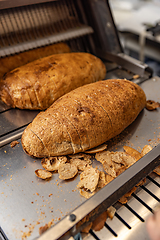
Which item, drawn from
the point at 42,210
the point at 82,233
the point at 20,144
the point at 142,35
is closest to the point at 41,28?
the point at 20,144

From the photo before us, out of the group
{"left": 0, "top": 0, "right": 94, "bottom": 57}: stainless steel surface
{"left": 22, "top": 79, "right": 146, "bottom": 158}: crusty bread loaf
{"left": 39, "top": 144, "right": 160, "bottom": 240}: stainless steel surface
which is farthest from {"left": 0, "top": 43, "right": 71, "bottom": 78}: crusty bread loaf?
{"left": 39, "top": 144, "right": 160, "bottom": 240}: stainless steel surface

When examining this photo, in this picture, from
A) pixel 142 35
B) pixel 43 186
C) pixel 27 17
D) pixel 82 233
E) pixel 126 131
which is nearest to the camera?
pixel 82 233

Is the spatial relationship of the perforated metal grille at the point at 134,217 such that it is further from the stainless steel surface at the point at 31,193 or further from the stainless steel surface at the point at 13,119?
the stainless steel surface at the point at 13,119

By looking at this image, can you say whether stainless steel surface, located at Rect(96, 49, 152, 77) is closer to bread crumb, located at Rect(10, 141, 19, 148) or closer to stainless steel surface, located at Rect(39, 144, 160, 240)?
stainless steel surface, located at Rect(39, 144, 160, 240)

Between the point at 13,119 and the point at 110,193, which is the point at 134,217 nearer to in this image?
the point at 110,193

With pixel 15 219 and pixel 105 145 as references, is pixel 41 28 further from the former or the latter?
pixel 15 219
